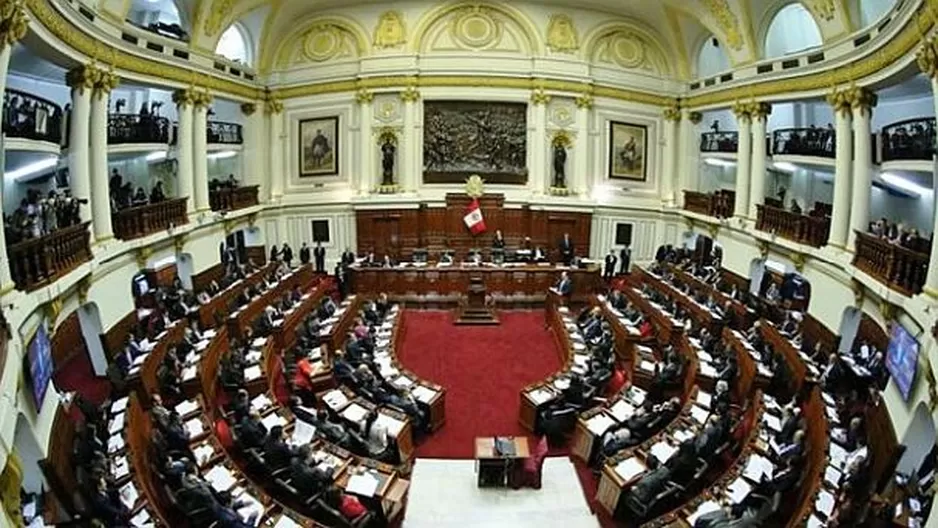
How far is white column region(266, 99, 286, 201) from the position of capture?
73.1 ft

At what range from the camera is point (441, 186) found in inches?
861

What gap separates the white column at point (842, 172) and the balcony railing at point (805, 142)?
8.02 feet

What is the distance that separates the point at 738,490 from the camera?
7.75 metres

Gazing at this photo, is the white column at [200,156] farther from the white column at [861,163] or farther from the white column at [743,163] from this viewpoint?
the white column at [861,163]

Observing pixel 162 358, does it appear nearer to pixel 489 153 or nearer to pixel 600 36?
pixel 489 153

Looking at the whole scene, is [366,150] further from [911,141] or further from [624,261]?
[911,141]

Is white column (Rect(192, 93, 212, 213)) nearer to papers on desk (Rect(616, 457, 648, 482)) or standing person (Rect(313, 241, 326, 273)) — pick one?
standing person (Rect(313, 241, 326, 273))

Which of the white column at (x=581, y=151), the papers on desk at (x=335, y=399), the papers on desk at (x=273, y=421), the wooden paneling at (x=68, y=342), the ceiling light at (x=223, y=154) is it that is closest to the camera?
the papers on desk at (x=273, y=421)

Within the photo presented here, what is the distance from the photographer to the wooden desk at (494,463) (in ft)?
29.0

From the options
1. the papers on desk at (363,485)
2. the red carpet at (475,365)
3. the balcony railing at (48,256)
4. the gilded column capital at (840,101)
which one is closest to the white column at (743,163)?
the gilded column capital at (840,101)

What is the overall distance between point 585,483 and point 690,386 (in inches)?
126

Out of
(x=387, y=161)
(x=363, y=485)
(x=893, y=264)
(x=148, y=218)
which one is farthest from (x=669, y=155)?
(x=363, y=485)

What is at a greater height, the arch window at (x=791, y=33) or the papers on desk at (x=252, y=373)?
the arch window at (x=791, y=33)

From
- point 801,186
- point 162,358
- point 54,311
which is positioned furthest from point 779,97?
point 54,311
